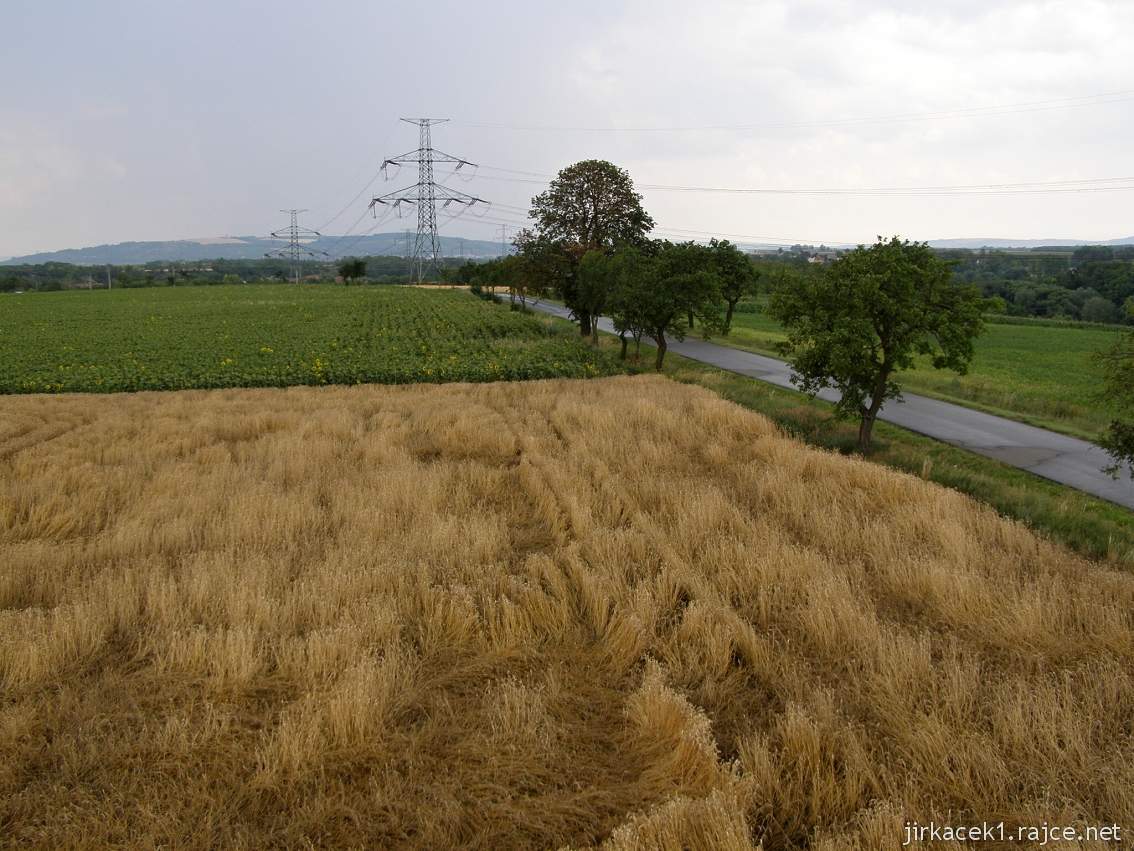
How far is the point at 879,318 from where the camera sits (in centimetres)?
1577

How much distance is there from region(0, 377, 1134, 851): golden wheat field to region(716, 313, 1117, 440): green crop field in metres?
7.40

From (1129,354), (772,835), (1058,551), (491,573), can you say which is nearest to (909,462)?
(1129,354)

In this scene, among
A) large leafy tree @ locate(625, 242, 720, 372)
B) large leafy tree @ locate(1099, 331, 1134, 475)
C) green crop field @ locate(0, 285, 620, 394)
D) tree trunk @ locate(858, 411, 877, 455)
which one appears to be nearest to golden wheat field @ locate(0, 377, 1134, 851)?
large leafy tree @ locate(1099, 331, 1134, 475)

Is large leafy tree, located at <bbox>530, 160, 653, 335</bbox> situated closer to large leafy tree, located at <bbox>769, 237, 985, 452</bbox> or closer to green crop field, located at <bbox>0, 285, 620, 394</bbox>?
green crop field, located at <bbox>0, 285, 620, 394</bbox>

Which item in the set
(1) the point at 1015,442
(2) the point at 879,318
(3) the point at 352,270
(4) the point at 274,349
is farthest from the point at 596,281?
(3) the point at 352,270

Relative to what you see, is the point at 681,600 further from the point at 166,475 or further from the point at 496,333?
the point at 496,333

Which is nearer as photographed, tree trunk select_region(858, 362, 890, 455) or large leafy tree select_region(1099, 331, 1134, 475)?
large leafy tree select_region(1099, 331, 1134, 475)

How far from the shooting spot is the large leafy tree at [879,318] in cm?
1493

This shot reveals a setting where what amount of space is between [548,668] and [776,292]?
1499 centimetres

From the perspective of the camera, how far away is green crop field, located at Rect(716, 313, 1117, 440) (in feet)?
66.4

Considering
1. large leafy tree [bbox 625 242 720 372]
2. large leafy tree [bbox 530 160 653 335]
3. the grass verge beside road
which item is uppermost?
large leafy tree [bbox 530 160 653 335]

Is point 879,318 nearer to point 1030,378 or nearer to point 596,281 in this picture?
point 1030,378

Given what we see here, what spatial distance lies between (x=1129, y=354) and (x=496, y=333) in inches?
1370

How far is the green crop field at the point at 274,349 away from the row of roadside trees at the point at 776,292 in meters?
3.59
